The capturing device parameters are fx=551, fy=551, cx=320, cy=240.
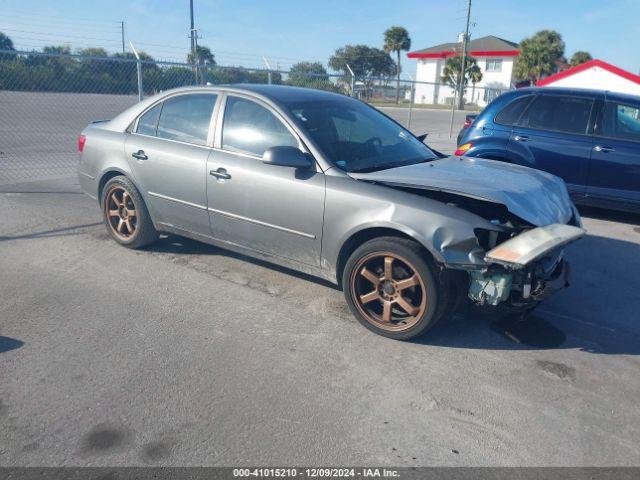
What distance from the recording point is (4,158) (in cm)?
1109

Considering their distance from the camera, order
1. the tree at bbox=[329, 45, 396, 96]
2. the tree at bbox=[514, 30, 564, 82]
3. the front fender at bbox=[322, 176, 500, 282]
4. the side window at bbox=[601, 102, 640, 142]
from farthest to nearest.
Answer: the tree at bbox=[329, 45, 396, 96]
the tree at bbox=[514, 30, 564, 82]
the side window at bbox=[601, 102, 640, 142]
the front fender at bbox=[322, 176, 500, 282]

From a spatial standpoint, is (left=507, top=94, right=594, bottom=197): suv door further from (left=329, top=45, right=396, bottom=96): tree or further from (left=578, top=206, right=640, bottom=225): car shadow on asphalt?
(left=329, top=45, right=396, bottom=96): tree

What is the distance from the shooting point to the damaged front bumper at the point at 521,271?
10.9 feet

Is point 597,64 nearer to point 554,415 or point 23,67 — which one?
point 23,67

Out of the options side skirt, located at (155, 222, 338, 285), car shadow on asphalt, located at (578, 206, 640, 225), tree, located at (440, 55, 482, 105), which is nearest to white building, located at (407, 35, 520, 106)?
tree, located at (440, 55, 482, 105)


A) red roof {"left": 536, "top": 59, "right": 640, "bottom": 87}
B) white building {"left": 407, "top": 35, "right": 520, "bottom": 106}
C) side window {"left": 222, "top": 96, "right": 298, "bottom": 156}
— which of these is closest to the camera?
side window {"left": 222, "top": 96, "right": 298, "bottom": 156}

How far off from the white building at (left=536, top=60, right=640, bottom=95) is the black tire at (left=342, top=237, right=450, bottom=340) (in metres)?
20.8

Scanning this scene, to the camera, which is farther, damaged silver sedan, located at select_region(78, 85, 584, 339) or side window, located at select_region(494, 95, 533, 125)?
side window, located at select_region(494, 95, 533, 125)

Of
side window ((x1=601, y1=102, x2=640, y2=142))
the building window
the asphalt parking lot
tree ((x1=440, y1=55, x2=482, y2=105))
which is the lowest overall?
the asphalt parking lot

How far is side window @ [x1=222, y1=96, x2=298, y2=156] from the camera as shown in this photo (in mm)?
4410

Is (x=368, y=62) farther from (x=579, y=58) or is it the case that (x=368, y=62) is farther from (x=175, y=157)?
(x=175, y=157)

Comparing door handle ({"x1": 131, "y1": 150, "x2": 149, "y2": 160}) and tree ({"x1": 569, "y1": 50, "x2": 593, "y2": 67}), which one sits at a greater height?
tree ({"x1": 569, "y1": 50, "x2": 593, "y2": 67})

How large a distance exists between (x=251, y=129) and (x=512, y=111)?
14.4 feet

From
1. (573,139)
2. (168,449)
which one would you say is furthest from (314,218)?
(573,139)
